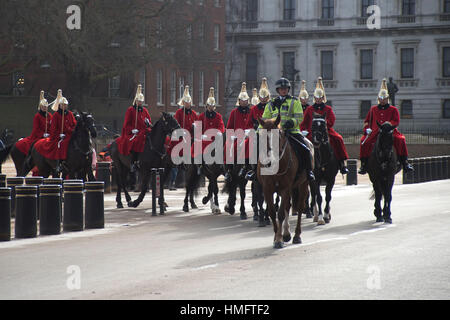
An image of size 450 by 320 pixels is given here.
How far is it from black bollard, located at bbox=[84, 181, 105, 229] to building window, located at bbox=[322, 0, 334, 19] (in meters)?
66.1

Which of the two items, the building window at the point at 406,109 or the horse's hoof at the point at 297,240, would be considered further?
the building window at the point at 406,109

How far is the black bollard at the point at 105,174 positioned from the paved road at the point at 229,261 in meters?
9.10

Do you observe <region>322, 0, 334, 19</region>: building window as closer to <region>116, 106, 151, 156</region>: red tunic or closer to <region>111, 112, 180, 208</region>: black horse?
<region>116, 106, 151, 156</region>: red tunic

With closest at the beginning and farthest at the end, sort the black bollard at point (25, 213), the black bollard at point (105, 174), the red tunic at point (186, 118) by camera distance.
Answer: the black bollard at point (25, 213), the red tunic at point (186, 118), the black bollard at point (105, 174)

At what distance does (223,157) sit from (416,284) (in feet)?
32.3

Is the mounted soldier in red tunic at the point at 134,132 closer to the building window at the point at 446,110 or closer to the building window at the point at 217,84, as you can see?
the building window at the point at 217,84

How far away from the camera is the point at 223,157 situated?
1977 cm

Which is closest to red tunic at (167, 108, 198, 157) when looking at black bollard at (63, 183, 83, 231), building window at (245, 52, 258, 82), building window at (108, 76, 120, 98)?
black bollard at (63, 183, 83, 231)

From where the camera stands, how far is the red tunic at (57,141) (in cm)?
2055

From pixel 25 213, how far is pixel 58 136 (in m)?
5.77

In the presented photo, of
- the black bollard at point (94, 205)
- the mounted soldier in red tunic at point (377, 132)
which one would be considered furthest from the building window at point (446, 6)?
the black bollard at point (94, 205)

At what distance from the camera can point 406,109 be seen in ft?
251

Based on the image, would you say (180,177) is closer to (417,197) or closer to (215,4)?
(417,197)

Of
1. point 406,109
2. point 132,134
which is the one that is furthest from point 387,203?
point 406,109
